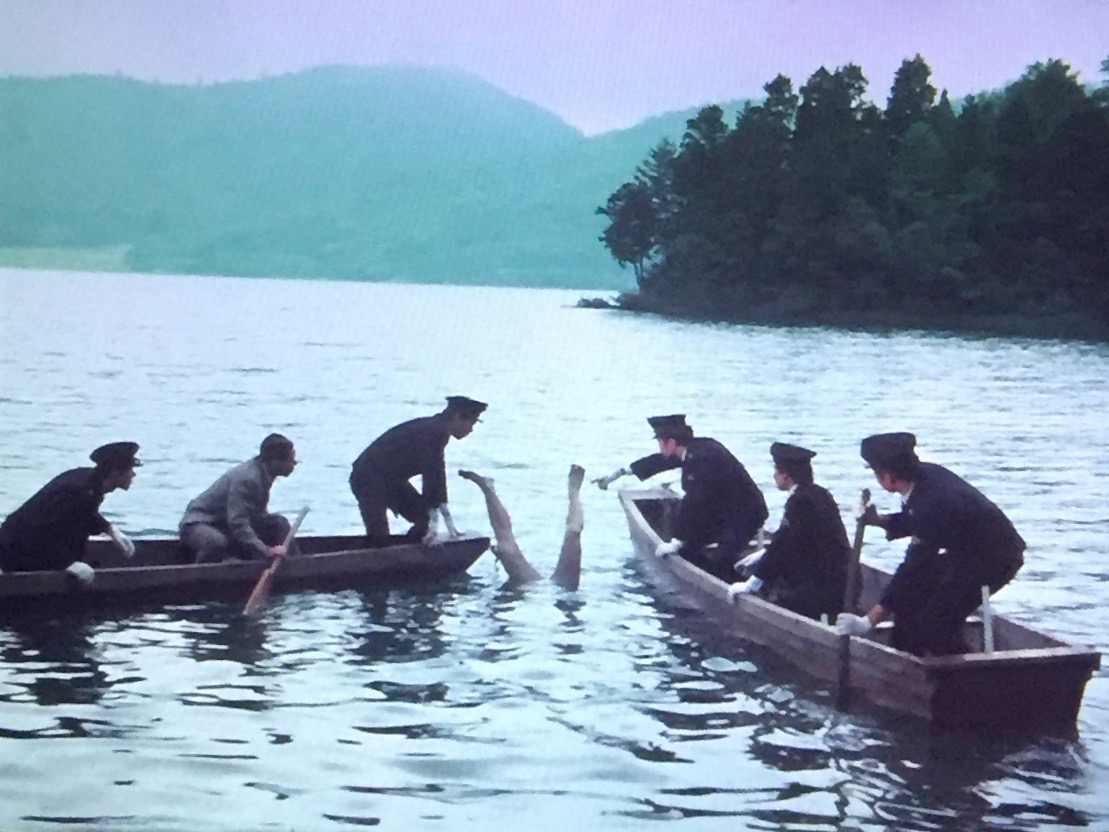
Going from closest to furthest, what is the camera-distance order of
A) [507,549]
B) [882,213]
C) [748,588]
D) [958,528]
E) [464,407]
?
[958,528]
[748,588]
[464,407]
[507,549]
[882,213]

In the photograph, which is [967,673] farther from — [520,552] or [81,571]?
[81,571]

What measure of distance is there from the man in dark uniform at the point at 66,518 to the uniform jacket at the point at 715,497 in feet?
8.21

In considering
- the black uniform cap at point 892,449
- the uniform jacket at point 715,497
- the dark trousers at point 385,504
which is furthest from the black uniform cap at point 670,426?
the black uniform cap at point 892,449

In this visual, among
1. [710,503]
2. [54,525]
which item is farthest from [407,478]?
[54,525]

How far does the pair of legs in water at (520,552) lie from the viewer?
7.64 metres

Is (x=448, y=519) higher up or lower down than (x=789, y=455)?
lower down

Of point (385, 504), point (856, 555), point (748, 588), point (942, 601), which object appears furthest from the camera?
point (385, 504)

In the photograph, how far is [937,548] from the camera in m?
4.84

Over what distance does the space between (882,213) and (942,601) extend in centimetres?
637

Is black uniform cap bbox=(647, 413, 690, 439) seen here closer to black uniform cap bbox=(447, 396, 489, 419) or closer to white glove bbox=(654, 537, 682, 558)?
white glove bbox=(654, 537, 682, 558)

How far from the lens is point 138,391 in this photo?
1441 cm

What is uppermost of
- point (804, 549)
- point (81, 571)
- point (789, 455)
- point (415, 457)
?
point (789, 455)

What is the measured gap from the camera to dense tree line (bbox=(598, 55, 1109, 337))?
780 cm

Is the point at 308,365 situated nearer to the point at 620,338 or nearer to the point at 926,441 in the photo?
the point at 620,338
